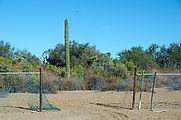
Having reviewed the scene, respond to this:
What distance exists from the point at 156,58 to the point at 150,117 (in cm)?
3367

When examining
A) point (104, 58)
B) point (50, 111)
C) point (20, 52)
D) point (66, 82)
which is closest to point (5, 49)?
point (20, 52)

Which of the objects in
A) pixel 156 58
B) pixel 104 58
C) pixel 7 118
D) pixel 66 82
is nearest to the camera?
pixel 7 118

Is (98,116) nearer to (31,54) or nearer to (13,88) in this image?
(13,88)

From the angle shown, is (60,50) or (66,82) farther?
(60,50)

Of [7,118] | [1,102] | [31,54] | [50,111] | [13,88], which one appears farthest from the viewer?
[31,54]

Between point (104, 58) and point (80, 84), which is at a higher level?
point (104, 58)

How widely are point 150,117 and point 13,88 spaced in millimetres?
9652

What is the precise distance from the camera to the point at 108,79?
2244 cm

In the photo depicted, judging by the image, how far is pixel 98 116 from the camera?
1009 centimetres

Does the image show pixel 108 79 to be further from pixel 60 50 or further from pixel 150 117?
pixel 60 50

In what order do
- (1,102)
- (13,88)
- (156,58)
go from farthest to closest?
(156,58), (13,88), (1,102)

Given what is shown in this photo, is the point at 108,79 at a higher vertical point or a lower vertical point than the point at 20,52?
lower

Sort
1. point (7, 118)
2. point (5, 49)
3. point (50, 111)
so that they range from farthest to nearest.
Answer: point (5, 49), point (50, 111), point (7, 118)

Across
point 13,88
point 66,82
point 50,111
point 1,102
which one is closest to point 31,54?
point 66,82
